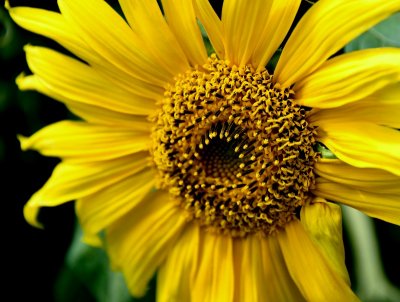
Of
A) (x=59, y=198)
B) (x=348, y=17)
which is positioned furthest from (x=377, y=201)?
(x=59, y=198)

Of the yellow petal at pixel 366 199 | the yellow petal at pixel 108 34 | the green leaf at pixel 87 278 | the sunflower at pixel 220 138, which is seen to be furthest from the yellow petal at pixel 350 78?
the green leaf at pixel 87 278

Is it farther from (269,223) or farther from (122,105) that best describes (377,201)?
(122,105)

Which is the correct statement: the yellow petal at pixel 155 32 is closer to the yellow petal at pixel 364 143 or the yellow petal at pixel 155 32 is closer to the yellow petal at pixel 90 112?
the yellow petal at pixel 90 112

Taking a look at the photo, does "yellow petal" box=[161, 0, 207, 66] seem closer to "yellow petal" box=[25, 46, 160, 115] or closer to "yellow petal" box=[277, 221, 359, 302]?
"yellow petal" box=[25, 46, 160, 115]

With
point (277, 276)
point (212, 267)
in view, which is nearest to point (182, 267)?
point (212, 267)

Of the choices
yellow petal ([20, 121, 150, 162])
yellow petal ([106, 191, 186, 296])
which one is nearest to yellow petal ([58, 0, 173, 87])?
yellow petal ([20, 121, 150, 162])

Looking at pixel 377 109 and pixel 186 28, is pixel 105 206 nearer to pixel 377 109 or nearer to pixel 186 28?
pixel 186 28
